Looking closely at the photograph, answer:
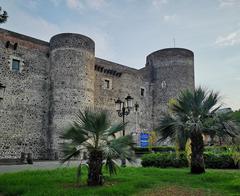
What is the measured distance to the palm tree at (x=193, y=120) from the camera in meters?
11.9

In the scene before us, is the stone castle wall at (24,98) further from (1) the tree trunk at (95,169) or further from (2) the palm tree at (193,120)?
(1) the tree trunk at (95,169)

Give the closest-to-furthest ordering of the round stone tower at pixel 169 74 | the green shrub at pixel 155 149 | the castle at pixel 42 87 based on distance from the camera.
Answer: the castle at pixel 42 87 < the green shrub at pixel 155 149 < the round stone tower at pixel 169 74

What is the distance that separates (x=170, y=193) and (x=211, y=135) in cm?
486

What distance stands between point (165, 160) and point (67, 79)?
12118 mm

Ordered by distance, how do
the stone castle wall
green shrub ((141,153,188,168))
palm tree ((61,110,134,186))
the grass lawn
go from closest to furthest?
the grass lawn, palm tree ((61,110,134,186)), green shrub ((141,153,188,168)), the stone castle wall

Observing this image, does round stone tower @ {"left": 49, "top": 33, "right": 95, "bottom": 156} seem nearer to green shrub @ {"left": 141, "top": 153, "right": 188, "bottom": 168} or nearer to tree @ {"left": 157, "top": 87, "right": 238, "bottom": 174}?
green shrub @ {"left": 141, "top": 153, "right": 188, "bottom": 168}

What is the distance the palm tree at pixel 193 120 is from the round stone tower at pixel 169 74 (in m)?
21.3

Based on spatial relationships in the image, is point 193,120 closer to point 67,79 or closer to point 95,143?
point 95,143

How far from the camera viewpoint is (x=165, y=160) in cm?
1609

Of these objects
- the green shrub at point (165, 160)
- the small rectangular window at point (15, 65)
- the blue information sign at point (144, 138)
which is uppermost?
the small rectangular window at point (15, 65)

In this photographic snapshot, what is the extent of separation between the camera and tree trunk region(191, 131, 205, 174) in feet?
39.2

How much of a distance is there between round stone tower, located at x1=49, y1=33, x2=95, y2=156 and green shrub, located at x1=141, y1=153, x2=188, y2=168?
9.67 m

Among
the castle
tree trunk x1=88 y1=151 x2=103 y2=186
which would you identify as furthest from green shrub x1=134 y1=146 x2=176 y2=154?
tree trunk x1=88 y1=151 x2=103 y2=186

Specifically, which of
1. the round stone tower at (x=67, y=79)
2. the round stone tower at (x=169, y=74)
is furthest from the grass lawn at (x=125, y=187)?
the round stone tower at (x=169, y=74)
